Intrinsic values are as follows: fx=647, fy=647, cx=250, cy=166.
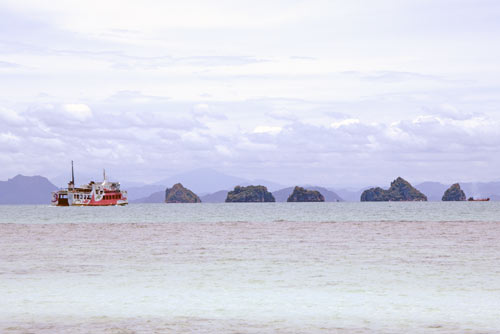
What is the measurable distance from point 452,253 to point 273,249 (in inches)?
529

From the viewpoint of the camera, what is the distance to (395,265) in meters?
37.6

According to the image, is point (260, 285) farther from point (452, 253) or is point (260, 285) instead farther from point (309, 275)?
point (452, 253)

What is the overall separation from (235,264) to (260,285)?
32.3 feet

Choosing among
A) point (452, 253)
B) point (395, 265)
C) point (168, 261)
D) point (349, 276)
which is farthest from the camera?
point (452, 253)

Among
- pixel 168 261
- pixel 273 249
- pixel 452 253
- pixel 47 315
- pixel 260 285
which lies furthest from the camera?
pixel 273 249

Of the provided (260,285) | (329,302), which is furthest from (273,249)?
(329,302)

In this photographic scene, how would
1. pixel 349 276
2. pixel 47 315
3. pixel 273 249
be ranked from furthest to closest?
1. pixel 273 249
2. pixel 349 276
3. pixel 47 315

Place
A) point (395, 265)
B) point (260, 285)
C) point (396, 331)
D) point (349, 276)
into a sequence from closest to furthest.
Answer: point (396, 331)
point (260, 285)
point (349, 276)
point (395, 265)

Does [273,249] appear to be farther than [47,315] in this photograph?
Yes

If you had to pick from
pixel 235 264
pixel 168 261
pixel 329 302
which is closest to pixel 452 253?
pixel 235 264

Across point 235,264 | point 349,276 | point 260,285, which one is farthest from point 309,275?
point 235,264

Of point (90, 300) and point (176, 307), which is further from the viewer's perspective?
point (90, 300)

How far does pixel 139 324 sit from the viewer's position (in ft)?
62.8

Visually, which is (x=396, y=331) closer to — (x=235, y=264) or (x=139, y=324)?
(x=139, y=324)
